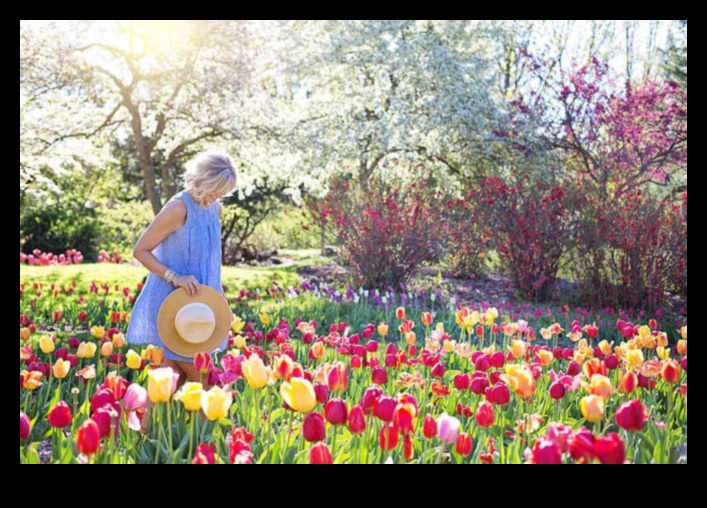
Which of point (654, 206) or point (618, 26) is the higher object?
point (618, 26)

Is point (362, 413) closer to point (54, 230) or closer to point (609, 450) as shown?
point (609, 450)

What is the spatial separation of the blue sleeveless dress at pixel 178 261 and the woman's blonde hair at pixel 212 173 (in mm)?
100

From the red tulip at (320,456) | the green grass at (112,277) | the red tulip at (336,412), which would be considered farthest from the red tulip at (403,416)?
the green grass at (112,277)

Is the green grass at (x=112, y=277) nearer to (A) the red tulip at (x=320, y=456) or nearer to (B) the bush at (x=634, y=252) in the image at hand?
(B) the bush at (x=634, y=252)

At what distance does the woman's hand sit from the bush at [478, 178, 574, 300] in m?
5.25


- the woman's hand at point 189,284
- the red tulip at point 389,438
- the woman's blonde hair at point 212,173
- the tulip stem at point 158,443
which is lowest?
the tulip stem at point 158,443

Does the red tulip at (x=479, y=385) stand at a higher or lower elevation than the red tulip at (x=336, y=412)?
lower

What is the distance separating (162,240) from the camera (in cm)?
296

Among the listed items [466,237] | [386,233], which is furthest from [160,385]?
[466,237]

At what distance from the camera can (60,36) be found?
8727 mm

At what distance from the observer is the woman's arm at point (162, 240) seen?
283 centimetres
